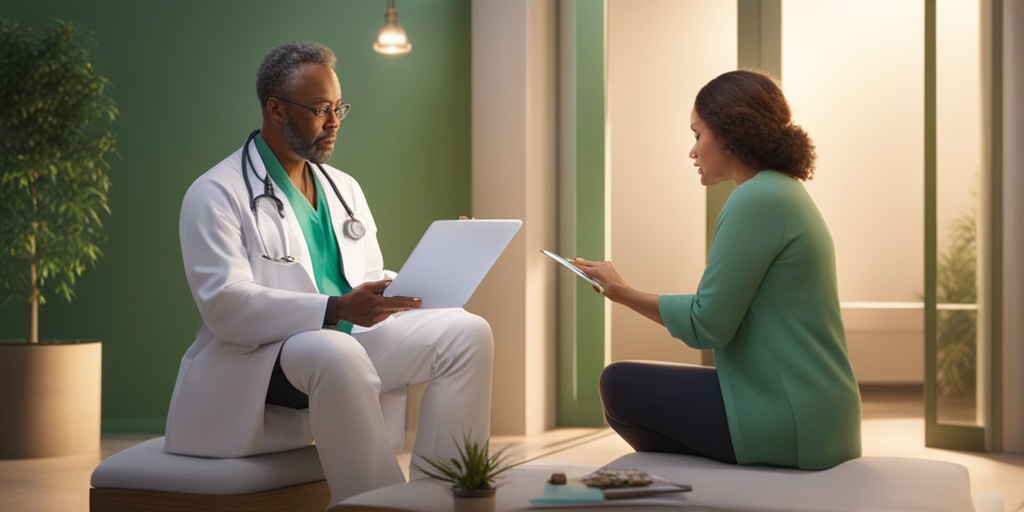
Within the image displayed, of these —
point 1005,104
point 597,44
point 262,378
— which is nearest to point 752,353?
point 262,378

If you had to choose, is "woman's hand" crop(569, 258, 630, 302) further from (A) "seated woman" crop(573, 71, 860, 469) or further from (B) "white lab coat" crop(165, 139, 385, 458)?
(B) "white lab coat" crop(165, 139, 385, 458)

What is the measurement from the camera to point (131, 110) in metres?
5.49

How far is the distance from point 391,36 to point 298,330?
2.93 meters

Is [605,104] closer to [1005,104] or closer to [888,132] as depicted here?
[1005,104]

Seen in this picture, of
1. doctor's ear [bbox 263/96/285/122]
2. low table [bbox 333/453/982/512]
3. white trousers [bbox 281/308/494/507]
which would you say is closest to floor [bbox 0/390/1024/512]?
white trousers [bbox 281/308/494/507]

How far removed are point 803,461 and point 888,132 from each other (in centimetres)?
575

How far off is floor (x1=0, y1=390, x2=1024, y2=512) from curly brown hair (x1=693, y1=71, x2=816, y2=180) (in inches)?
53.3

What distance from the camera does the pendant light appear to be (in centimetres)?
536

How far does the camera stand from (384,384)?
3037mm

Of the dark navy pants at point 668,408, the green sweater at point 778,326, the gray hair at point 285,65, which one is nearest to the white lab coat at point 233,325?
the gray hair at point 285,65

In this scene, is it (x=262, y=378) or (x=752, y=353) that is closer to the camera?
(x=752, y=353)

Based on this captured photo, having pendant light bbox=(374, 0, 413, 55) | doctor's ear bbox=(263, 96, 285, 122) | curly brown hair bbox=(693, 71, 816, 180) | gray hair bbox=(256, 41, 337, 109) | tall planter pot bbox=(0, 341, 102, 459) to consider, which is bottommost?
tall planter pot bbox=(0, 341, 102, 459)

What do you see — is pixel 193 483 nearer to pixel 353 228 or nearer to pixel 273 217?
pixel 273 217

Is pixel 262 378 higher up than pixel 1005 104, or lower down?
lower down
